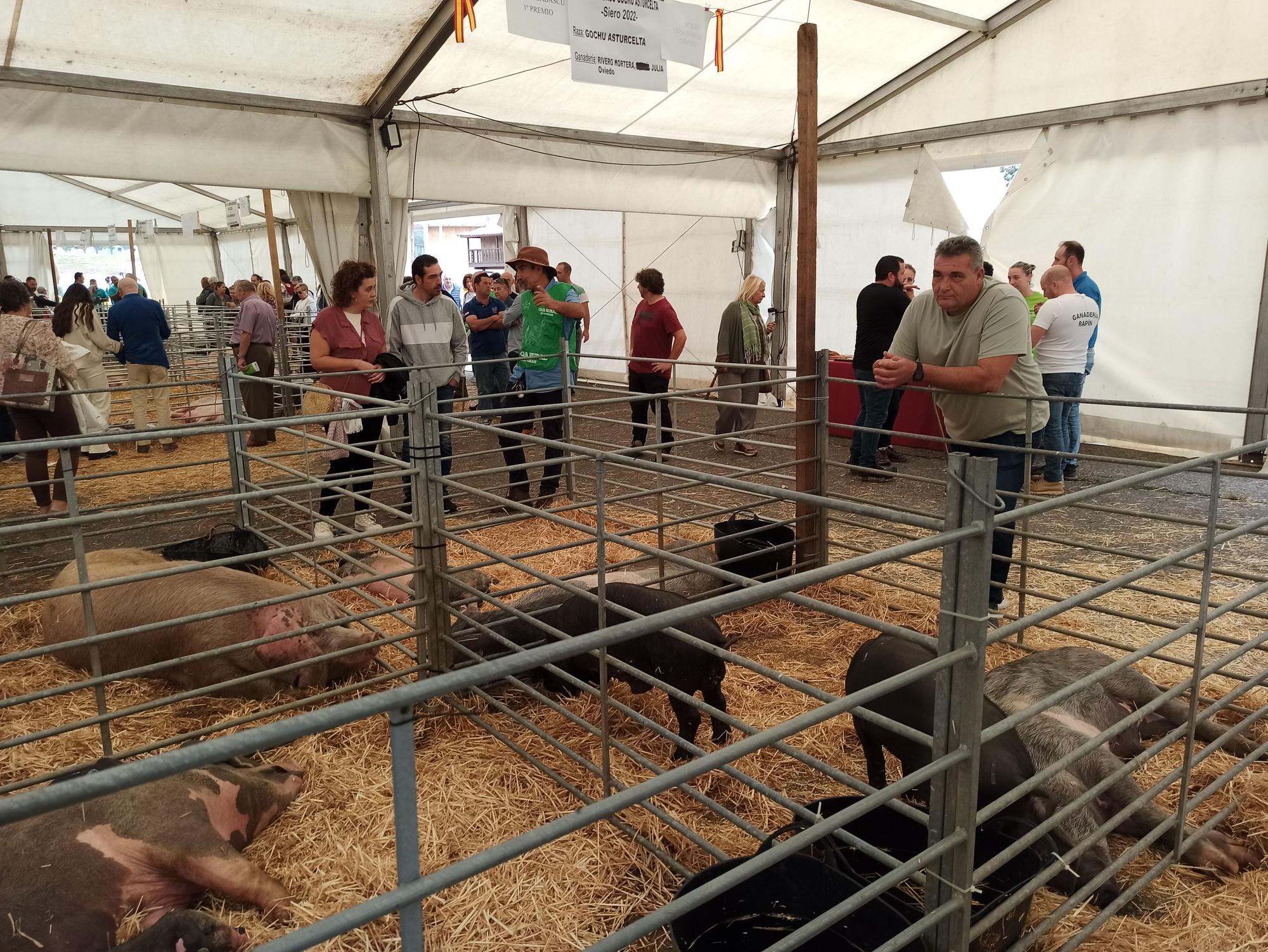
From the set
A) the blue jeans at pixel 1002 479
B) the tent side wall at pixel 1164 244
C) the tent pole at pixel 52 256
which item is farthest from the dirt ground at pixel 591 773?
the tent pole at pixel 52 256

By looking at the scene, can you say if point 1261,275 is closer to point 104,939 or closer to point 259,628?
point 259,628

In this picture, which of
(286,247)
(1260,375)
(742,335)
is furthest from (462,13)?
(286,247)

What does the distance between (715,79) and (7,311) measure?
21.7 feet

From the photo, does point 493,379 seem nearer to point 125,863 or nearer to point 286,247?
point 125,863

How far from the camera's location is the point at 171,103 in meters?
7.08

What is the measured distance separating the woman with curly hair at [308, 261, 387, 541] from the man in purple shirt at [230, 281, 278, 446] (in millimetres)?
3713

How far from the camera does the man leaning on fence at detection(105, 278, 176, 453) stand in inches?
356

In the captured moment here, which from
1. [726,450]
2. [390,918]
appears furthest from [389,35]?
[390,918]

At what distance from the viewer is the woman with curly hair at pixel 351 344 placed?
5.68m

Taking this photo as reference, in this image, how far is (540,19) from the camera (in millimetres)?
5715

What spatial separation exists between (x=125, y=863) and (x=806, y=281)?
13.6 ft

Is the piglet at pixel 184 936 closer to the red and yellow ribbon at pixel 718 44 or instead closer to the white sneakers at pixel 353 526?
the white sneakers at pixel 353 526

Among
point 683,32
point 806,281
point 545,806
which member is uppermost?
point 683,32

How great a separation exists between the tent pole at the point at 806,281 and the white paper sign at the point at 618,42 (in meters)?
1.42
